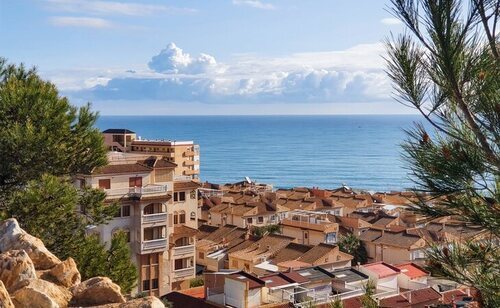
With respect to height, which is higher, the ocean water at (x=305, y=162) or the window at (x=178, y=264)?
the window at (x=178, y=264)

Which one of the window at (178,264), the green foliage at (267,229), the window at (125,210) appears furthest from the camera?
the green foliage at (267,229)

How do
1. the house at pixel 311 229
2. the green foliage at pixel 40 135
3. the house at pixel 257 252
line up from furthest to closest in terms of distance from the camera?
the house at pixel 311 229, the house at pixel 257 252, the green foliage at pixel 40 135

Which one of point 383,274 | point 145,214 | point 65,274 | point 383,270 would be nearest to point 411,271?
point 383,270

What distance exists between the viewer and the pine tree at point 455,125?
5047 millimetres

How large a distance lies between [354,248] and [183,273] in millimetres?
12668

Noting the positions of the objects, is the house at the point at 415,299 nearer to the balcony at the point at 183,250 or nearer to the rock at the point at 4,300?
the balcony at the point at 183,250

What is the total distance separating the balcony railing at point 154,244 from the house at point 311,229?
50.1 ft

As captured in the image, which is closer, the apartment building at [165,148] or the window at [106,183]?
the window at [106,183]

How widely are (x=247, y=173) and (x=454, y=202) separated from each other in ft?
363

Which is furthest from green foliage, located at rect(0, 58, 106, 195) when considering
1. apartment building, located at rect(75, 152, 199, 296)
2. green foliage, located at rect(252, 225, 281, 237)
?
green foliage, located at rect(252, 225, 281, 237)

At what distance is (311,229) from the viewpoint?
1421 inches

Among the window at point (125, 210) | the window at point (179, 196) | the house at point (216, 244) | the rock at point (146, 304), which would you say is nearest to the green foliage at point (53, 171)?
the rock at point (146, 304)

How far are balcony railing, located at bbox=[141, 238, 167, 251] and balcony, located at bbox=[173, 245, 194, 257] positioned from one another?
2373 mm

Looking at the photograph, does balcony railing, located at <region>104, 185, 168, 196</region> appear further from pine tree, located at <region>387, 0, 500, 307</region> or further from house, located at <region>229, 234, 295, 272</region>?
pine tree, located at <region>387, 0, 500, 307</region>
